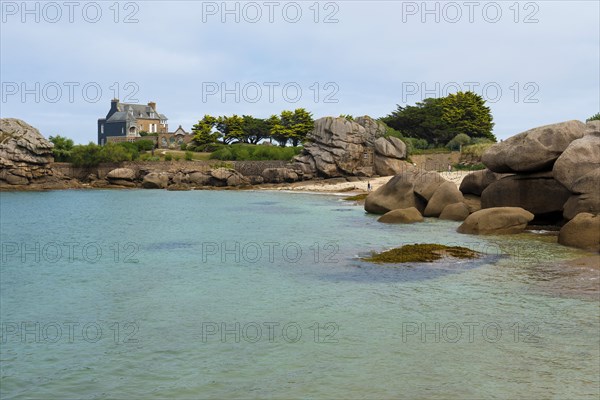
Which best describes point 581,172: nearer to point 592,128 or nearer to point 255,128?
point 592,128

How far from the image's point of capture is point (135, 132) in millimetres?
111500

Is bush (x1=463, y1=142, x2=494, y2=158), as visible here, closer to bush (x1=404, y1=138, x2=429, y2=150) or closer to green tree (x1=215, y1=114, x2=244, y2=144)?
bush (x1=404, y1=138, x2=429, y2=150)

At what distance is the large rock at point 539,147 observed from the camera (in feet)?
94.1

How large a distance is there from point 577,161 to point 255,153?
65.8m

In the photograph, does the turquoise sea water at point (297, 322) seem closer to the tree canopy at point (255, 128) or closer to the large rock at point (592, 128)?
the large rock at point (592, 128)

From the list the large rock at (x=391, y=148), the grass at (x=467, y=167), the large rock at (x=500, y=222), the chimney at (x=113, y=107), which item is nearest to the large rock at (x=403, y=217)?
the large rock at (x=500, y=222)

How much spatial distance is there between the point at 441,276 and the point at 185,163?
71.5 meters

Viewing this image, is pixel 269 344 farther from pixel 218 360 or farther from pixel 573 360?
pixel 573 360

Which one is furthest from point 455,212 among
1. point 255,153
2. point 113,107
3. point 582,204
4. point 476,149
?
point 113,107

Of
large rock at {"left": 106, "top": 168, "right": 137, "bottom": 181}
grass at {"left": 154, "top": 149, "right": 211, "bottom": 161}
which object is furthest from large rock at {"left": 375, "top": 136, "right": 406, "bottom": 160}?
large rock at {"left": 106, "top": 168, "right": 137, "bottom": 181}

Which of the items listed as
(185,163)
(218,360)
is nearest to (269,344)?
(218,360)

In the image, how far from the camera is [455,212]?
3447cm

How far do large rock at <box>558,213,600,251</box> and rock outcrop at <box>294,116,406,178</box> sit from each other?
50.6 metres

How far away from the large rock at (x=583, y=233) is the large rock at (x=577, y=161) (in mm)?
2844
